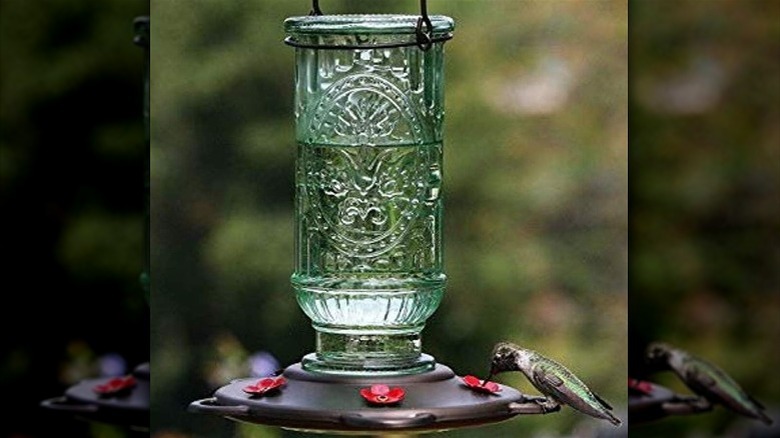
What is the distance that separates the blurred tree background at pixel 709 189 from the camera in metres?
5.89

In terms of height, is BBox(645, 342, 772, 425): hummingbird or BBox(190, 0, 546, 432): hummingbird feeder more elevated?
BBox(190, 0, 546, 432): hummingbird feeder

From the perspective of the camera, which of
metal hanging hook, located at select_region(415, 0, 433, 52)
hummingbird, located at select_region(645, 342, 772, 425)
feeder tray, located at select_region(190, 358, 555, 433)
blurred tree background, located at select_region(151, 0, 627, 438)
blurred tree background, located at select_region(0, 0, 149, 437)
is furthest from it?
blurred tree background, located at select_region(0, 0, 149, 437)

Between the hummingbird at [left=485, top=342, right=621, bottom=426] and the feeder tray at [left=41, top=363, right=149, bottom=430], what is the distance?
98cm

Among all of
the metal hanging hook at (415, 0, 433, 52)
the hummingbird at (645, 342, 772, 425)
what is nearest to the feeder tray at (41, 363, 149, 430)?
the hummingbird at (645, 342, 772, 425)

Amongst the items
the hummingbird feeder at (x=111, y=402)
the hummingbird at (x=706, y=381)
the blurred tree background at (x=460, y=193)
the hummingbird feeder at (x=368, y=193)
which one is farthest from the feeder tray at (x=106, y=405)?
the hummingbird at (x=706, y=381)

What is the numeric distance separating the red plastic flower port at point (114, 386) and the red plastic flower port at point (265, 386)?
105 centimetres

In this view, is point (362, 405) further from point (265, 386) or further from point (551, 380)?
point (551, 380)

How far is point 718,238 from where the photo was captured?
19.8 feet

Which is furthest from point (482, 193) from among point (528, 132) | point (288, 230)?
point (288, 230)

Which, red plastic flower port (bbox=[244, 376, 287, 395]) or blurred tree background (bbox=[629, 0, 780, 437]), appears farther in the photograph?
blurred tree background (bbox=[629, 0, 780, 437])

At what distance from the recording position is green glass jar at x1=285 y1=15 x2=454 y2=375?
2.71 meters

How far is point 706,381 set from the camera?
3.71 metres

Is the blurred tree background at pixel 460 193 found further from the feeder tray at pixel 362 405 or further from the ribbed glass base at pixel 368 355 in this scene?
the feeder tray at pixel 362 405

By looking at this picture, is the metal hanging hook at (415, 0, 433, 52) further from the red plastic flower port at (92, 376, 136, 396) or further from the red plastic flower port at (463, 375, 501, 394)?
the red plastic flower port at (92, 376, 136, 396)
